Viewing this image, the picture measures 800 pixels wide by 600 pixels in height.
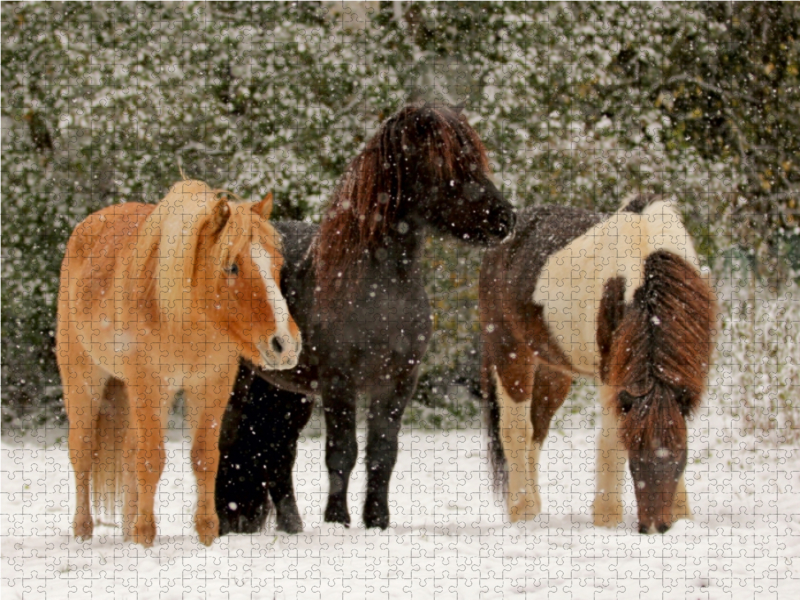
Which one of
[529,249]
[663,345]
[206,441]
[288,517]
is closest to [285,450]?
[288,517]

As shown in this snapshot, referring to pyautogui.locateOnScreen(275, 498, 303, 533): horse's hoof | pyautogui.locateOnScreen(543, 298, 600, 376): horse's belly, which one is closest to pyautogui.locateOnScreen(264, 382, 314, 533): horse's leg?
pyautogui.locateOnScreen(275, 498, 303, 533): horse's hoof

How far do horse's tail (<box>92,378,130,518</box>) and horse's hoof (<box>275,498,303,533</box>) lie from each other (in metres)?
0.83

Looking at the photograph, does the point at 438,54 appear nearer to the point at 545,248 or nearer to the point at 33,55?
the point at 545,248

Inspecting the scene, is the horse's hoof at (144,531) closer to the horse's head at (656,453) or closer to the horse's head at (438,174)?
the horse's head at (438,174)

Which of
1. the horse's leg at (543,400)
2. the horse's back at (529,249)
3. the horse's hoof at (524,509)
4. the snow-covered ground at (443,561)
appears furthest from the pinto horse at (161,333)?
the horse's leg at (543,400)

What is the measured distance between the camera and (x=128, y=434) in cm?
405

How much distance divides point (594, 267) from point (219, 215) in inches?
83.3

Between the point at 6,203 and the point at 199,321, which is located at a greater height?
the point at 6,203

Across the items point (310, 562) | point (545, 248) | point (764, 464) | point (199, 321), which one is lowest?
point (310, 562)

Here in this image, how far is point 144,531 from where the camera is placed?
373cm

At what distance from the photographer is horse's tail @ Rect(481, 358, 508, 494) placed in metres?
5.29

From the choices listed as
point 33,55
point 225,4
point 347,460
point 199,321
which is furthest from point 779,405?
point 33,55

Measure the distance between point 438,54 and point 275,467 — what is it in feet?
11.9

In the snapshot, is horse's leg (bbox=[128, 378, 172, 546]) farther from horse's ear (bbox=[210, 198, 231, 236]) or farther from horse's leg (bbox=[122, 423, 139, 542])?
horse's ear (bbox=[210, 198, 231, 236])
